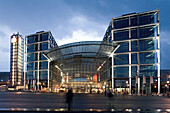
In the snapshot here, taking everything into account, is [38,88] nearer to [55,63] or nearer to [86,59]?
[55,63]

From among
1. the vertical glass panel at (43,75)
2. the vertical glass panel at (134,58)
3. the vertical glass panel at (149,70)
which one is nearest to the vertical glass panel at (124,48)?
the vertical glass panel at (134,58)

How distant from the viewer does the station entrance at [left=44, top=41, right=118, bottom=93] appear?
83.3 metres

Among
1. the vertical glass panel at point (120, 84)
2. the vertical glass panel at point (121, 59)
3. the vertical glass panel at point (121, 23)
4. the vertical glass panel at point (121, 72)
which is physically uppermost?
the vertical glass panel at point (121, 23)

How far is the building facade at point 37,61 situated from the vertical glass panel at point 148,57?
4850cm

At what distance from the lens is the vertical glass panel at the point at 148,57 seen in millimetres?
73125

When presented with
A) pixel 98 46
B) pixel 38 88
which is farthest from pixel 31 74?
pixel 98 46

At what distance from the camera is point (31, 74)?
102 metres

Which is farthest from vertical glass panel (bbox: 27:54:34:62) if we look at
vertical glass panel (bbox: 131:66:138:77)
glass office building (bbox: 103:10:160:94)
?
vertical glass panel (bbox: 131:66:138:77)

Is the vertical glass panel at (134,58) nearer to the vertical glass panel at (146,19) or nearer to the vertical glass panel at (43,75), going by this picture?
the vertical glass panel at (146,19)

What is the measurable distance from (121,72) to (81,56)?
2039 cm

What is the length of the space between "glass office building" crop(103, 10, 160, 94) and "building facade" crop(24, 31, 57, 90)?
3904 cm

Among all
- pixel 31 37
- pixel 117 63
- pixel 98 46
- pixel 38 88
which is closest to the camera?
pixel 98 46

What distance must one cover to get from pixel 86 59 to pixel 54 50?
2122 centimetres

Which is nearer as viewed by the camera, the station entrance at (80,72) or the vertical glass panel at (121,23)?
→ the vertical glass panel at (121,23)
